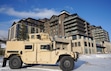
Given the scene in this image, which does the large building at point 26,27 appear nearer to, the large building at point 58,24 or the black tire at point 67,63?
the large building at point 58,24

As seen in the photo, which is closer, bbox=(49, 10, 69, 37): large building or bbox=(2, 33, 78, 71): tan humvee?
bbox=(2, 33, 78, 71): tan humvee

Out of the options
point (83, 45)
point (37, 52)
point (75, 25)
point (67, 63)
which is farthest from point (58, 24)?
point (67, 63)

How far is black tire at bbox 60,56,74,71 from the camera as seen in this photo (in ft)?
31.0

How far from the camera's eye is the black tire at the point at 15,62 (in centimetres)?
1052

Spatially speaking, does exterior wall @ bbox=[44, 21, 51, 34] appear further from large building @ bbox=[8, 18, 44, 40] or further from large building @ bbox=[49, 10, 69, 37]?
large building @ bbox=[49, 10, 69, 37]

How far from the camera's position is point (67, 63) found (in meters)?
9.60

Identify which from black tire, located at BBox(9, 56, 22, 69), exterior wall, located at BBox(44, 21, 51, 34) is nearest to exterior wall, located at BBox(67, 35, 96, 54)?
exterior wall, located at BBox(44, 21, 51, 34)

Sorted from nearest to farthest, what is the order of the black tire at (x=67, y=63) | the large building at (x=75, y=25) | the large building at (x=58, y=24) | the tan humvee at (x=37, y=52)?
the black tire at (x=67, y=63)
the tan humvee at (x=37, y=52)
the large building at (x=75, y=25)
the large building at (x=58, y=24)

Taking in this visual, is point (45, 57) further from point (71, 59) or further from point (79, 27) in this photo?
point (79, 27)

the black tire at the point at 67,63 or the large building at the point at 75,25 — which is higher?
the large building at the point at 75,25

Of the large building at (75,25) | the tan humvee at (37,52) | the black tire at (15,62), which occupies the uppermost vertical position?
the large building at (75,25)

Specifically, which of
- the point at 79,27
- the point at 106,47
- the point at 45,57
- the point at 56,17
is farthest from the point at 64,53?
the point at 106,47

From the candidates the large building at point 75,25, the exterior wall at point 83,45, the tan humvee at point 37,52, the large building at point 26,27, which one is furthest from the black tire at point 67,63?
the large building at point 26,27

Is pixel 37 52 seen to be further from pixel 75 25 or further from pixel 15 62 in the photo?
pixel 75 25
